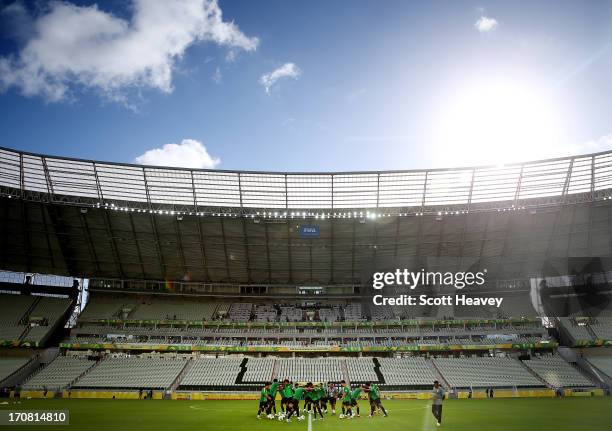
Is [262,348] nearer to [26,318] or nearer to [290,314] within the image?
[290,314]

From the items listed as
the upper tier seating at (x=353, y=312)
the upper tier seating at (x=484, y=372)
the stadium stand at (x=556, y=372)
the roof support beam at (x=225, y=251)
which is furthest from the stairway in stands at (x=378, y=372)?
the roof support beam at (x=225, y=251)

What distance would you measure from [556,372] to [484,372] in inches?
295

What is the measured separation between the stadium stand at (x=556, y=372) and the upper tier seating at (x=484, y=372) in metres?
1.32

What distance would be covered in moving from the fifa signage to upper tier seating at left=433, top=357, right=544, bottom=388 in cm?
2023

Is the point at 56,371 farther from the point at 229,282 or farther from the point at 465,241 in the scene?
the point at 465,241

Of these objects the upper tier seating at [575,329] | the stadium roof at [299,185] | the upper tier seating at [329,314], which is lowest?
the upper tier seating at [575,329]

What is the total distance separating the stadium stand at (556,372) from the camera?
4331cm

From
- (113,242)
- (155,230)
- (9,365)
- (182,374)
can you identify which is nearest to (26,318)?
(9,365)

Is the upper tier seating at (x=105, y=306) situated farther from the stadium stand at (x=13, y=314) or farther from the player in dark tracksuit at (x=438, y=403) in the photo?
the player in dark tracksuit at (x=438, y=403)

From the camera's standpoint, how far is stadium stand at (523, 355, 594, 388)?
1705 inches

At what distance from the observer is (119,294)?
59.3 meters

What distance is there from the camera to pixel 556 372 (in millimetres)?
45344

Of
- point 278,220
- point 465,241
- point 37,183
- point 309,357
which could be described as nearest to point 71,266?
point 37,183

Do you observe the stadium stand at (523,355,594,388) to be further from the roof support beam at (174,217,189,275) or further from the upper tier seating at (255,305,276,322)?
the roof support beam at (174,217,189,275)
